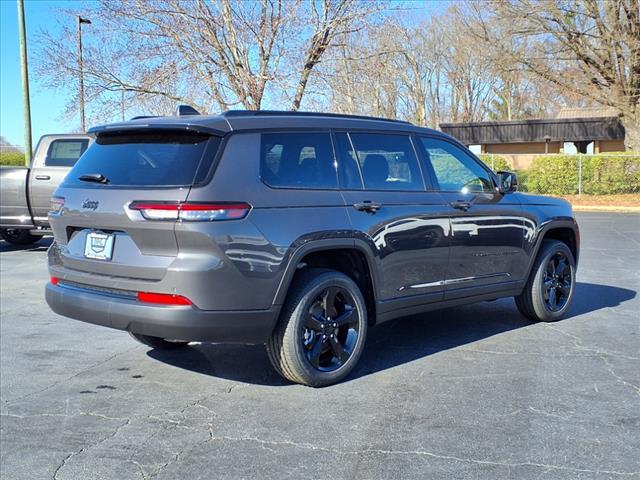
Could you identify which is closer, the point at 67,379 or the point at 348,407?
the point at 348,407

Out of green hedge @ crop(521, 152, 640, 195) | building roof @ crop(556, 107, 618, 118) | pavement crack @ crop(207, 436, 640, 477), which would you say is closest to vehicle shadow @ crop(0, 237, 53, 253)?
pavement crack @ crop(207, 436, 640, 477)

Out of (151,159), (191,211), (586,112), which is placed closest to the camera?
(191,211)

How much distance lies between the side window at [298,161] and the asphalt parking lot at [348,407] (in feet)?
4.80

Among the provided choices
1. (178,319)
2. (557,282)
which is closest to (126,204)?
(178,319)

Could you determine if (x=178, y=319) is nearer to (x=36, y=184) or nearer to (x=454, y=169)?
(x=454, y=169)

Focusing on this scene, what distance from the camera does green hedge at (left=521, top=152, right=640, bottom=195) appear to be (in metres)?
26.3

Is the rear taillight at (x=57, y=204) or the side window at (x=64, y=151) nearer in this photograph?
the rear taillight at (x=57, y=204)

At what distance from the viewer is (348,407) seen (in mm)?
4422

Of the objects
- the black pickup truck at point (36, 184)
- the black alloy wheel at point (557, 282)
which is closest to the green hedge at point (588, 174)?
the black pickup truck at point (36, 184)

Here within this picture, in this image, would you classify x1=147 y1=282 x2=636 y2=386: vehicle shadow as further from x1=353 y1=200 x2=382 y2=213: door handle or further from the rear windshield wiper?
the rear windshield wiper

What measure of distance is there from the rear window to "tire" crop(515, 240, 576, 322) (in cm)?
368

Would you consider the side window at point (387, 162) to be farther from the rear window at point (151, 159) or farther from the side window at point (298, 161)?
the rear window at point (151, 159)

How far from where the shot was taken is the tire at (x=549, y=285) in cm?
658

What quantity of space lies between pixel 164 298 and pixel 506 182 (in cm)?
351
